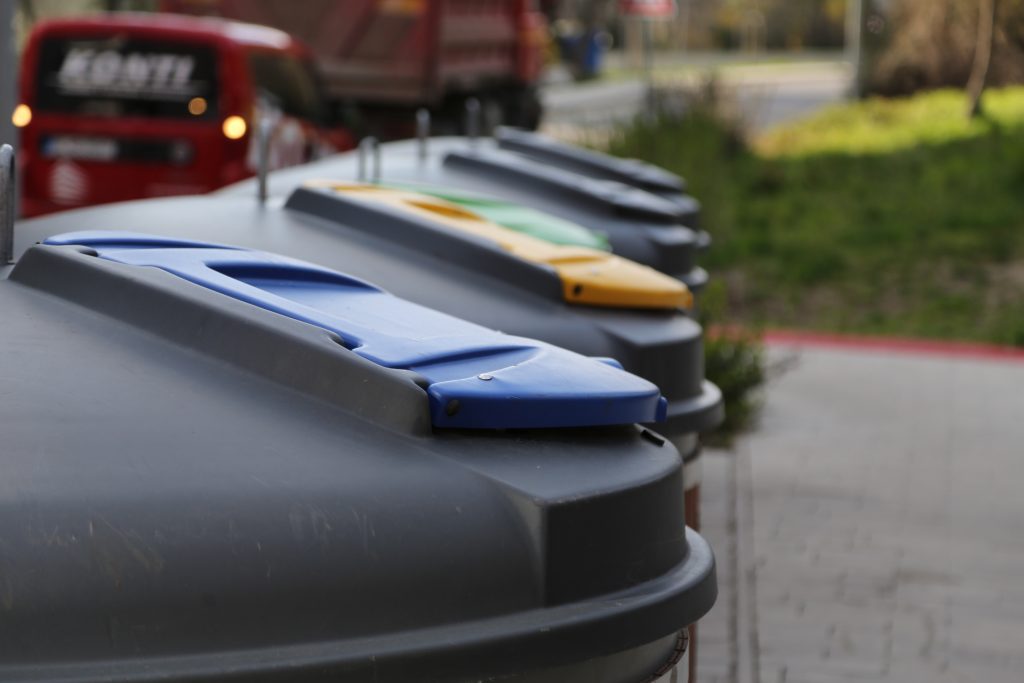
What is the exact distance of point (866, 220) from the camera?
14820 millimetres

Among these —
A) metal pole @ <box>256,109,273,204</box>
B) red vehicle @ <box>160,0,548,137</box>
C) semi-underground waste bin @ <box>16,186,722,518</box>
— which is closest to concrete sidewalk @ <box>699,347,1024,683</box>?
semi-underground waste bin @ <box>16,186,722,518</box>

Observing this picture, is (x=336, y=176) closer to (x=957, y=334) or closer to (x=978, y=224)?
(x=957, y=334)

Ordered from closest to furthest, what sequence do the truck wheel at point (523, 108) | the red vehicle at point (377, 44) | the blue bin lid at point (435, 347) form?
the blue bin lid at point (435, 347), the red vehicle at point (377, 44), the truck wheel at point (523, 108)

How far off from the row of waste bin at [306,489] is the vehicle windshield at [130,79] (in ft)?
24.8

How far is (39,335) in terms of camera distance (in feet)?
7.76

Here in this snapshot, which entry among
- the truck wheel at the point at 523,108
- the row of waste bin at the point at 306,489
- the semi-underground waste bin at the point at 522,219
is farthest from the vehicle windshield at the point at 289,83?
the truck wheel at the point at 523,108

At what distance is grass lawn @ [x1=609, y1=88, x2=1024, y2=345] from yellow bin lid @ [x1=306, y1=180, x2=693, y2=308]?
680 cm

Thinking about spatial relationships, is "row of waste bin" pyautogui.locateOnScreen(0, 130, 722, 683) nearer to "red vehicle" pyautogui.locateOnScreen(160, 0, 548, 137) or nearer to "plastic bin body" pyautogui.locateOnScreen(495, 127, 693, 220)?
"plastic bin body" pyautogui.locateOnScreen(495, 127, 693, 220)

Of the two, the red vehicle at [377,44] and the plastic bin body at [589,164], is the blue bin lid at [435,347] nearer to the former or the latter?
Answer: the plastic bin body at [589,164]

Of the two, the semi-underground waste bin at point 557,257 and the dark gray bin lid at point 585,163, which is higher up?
the semi-underground waste bin at point 557,257

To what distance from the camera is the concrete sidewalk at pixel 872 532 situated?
5.04 m

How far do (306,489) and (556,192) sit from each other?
3.22 meters

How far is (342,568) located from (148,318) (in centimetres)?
55

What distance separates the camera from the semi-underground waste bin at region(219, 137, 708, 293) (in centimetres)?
493
